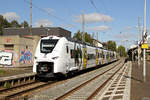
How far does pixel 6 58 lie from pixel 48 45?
962cm

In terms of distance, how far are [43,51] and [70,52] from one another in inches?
94.7

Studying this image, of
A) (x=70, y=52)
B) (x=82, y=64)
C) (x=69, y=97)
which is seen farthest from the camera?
(x=82, y=64)

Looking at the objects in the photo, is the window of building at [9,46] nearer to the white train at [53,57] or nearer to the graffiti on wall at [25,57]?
the graffiti on wall at [25,57]

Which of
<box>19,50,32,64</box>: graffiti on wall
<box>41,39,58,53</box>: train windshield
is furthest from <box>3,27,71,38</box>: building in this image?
<box>41,39,58,53</box>: train windshield

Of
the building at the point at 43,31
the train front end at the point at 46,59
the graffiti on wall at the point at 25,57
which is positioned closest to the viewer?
the train front end at the point at 46,59

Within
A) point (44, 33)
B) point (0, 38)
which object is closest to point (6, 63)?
point (0, 38)

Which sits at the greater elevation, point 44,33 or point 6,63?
point 44,33

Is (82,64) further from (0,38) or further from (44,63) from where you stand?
(0,38)

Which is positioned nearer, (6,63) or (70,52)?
(70,52)

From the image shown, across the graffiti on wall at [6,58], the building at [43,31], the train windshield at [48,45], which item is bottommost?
the graffiti on wall at [6,58]

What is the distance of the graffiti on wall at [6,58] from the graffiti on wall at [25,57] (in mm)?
1093

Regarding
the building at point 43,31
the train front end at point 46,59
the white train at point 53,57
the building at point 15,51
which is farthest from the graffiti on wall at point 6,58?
the building at point 43,31

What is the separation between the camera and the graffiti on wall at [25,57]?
2212cm

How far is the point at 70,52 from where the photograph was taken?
49.8 ft
